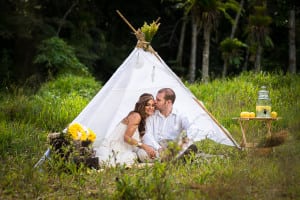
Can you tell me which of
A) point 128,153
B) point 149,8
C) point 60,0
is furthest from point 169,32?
point 128,153

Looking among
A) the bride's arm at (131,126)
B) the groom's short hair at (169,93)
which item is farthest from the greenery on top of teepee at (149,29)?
the bride's arm at (131,126)

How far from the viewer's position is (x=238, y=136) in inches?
314

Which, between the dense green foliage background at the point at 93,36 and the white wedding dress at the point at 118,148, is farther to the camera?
the dense green foliage background at the point at 93,36

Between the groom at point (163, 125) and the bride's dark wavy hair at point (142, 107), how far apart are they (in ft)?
0.14

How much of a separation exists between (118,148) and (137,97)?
65 cm

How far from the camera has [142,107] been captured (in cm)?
682

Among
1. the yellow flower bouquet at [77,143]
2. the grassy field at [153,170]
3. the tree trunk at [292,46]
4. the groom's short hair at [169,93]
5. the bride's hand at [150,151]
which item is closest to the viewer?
the grassy field at [153,170]

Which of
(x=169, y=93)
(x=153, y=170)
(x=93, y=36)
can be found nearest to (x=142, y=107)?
(x=169, y=93)

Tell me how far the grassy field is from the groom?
0.44 meters

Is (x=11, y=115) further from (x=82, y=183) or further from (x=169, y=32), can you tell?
(x=169, y=32)

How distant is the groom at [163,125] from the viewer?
6695 millimetres

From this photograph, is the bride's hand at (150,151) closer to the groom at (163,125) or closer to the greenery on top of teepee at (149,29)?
the groom at (163,125)

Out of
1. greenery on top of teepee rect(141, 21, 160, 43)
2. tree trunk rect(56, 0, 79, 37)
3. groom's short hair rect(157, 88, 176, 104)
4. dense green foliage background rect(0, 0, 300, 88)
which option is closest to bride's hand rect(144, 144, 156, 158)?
groom's short hair rect(157, 88, 176, 104)

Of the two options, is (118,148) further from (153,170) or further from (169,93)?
(153,170)
